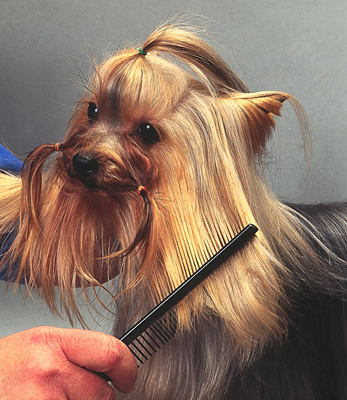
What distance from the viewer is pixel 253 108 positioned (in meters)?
0.74

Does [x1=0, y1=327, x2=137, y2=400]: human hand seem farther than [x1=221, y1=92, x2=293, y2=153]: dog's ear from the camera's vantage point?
No

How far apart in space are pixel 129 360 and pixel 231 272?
170 mm

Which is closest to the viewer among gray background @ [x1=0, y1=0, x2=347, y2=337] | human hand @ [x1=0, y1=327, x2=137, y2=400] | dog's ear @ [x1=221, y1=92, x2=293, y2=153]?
human hand @ [x1=0, y1=327, x2=137, y2=400]

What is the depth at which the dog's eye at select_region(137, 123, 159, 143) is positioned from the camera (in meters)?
0.71

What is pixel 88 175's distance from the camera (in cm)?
67

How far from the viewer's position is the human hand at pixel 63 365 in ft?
2.06

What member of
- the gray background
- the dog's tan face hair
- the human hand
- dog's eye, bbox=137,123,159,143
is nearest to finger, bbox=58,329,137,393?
the human hand

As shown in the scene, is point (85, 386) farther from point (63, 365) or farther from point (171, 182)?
point (171, 182)

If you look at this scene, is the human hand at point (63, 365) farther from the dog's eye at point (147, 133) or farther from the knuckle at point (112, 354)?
the dog's eye at point (147, 133)

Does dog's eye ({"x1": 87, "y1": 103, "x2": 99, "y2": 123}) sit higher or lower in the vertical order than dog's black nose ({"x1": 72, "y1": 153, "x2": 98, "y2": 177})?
higher

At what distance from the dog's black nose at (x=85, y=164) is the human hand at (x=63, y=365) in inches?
7.3

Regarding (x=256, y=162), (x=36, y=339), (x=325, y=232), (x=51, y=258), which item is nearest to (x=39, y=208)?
(x=51, y=258)

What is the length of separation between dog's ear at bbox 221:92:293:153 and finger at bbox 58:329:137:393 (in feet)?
1.05

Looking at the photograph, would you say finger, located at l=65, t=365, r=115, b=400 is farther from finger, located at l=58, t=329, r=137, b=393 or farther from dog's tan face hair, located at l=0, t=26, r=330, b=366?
dog's tan face hair, located at l=0, t=26, r=330, b=366
